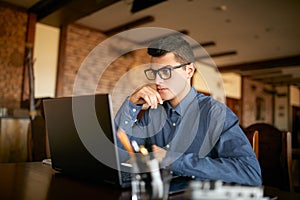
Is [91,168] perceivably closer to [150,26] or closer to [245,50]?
[150,26]

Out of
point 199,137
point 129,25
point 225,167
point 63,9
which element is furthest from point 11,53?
point 225,167

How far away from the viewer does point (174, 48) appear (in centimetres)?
130

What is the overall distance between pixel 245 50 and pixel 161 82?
20.3ft

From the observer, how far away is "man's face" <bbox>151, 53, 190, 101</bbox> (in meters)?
1.28

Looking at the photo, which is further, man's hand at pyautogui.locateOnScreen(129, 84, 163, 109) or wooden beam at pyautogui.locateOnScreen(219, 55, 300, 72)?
wooden beam at pyautogui.locateOnScreen(219, 55, 300, 72)

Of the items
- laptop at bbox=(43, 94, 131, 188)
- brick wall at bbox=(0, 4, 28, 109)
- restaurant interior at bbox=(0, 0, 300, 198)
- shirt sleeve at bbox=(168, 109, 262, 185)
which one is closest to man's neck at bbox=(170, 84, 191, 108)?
shirt sleeve at bbox=(168, 109, 262, 185)

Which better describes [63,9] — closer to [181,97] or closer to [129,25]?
[129,25]

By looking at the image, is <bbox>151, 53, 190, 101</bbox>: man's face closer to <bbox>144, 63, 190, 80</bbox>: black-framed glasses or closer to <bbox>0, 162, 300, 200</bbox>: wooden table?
<bbox>144, 63, 190, 80</bbox>: black-framed glasses

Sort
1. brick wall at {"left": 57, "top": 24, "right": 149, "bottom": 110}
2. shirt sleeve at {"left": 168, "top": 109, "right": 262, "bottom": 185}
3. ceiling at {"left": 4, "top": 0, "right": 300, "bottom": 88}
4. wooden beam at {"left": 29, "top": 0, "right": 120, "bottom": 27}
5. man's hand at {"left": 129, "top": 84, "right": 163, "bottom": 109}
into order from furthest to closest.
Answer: brick wall at {"left": 57, "top": 24, "right": 149, "bottom": 110} → ceiling at {"left": 4, "top": 0, "right": 300, "bottom": 88} → wooden beam at {"left": 29, "top": 0, "right": 120, "bottom": 27} → man's hand at {"left": 129, "top": 84, "right": 163, "bottom": 109} → shirt sleeve at {"left": 168, "top": 109, "right": 262, "bottom": 185}

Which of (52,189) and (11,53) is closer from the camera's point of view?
(52,189)

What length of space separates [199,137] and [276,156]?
2.32 ft

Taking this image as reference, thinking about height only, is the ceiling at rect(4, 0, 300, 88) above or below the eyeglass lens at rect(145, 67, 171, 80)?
above

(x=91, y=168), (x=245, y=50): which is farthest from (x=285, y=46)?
(x=91, y=168)

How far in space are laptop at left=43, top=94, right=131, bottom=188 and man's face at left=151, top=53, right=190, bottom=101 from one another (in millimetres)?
493
